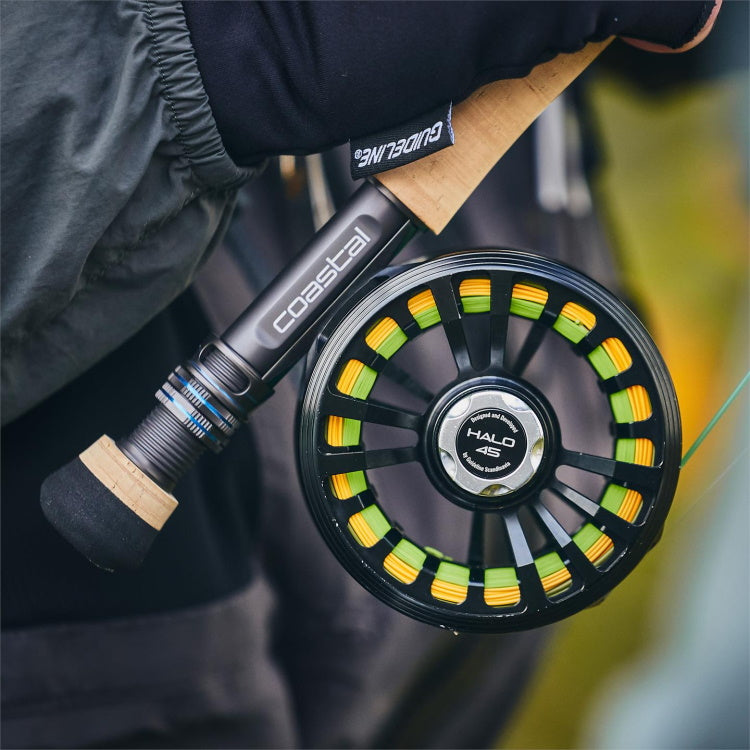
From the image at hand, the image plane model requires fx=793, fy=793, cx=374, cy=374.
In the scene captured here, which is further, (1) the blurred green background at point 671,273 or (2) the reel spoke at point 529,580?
(1) the blurred green background at point 671,273

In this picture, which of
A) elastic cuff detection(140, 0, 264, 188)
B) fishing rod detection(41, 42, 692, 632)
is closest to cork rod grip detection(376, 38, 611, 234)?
fishing rod detection(41, 42, 692, 632)

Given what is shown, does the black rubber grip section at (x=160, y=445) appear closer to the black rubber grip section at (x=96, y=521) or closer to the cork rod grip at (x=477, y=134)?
the black rubber grip section at (x=96, y=521)

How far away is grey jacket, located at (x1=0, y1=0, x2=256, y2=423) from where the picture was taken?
648 mm

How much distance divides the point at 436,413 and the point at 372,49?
1.01 feet

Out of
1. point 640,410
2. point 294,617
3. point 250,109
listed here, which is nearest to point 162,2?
point 250,109

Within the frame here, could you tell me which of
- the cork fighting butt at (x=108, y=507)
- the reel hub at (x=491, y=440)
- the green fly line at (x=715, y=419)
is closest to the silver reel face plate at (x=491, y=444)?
the reel hub at (x=491, y=440)

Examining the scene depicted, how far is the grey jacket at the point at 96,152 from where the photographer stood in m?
0.65

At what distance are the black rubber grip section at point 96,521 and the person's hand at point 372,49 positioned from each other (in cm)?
33

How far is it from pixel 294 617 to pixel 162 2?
2.70 feet

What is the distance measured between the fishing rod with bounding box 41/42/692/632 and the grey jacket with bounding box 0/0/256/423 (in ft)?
0.39

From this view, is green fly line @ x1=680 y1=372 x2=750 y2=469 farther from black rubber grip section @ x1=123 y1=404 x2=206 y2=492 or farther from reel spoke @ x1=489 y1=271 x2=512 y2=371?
black rubber grip section @ x1=123 y1=404 x2=206 y2=492

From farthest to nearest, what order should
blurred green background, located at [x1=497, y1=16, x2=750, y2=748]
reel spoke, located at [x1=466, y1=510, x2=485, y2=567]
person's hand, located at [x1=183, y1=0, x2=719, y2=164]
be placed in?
1. blurred green background, located at [x1=497, y1=16, x2=750, y2=748]
2. reel spoke, located at [x1=466, y1=510, x2=485, y2=567]
3. person's hand, located at [x1=183, y1=0, x2=719, y2=164]

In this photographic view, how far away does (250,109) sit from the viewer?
2.27 ft

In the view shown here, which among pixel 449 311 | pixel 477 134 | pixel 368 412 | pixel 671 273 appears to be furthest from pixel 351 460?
pixel 671 273
